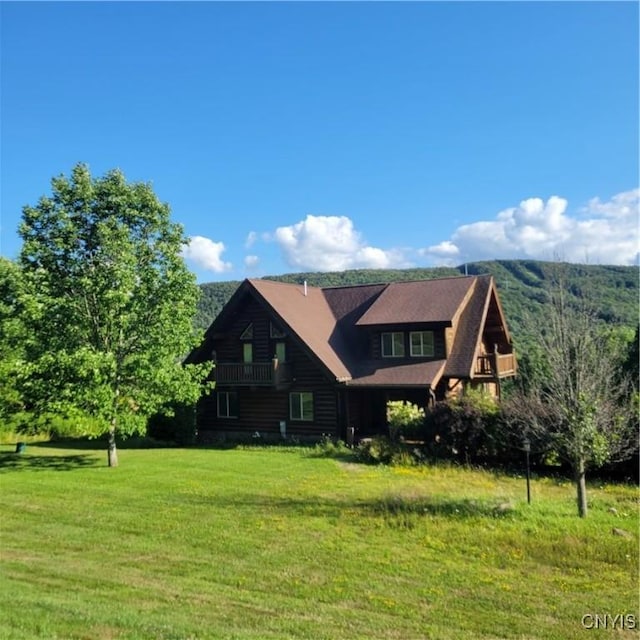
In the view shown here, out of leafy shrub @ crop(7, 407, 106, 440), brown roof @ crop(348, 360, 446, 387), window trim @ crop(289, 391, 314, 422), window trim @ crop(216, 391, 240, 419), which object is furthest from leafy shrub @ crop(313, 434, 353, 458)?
leafy shrub @ crop(7, 407, 106, 440)

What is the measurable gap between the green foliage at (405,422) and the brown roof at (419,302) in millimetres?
4963

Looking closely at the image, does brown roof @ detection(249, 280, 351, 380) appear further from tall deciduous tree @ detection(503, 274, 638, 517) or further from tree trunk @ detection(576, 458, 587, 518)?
tree trunk @ detection(576, 458, 587, 518)

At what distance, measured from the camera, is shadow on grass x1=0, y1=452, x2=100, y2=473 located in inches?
797

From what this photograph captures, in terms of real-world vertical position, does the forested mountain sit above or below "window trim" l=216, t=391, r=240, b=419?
above

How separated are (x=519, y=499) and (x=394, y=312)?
1430 centimetres

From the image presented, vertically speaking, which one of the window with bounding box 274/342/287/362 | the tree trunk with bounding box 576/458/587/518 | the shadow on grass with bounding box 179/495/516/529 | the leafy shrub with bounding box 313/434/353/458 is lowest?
the leafy shrub with bounding box 313/434/353/458

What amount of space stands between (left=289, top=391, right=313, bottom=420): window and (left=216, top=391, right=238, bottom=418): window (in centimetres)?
333

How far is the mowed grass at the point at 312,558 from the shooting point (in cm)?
735

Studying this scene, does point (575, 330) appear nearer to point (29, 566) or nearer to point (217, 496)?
point (217, 496)

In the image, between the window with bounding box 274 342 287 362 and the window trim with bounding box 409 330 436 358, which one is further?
the window with bounding box 274 342 287 362

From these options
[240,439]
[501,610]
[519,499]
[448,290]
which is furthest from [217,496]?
[448,290]

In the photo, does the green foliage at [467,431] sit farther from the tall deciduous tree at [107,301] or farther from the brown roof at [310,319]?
the tall deciduous tree at [107,301]

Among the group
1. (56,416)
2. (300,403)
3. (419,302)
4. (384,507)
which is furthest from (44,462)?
(419,302)

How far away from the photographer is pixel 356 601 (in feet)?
26.7
